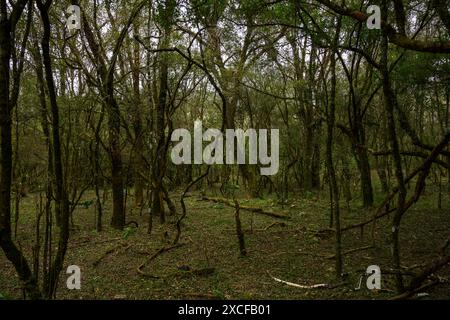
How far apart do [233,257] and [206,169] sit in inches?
85.6

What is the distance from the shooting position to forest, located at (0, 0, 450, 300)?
14.1 ft

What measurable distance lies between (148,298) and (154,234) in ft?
11.4

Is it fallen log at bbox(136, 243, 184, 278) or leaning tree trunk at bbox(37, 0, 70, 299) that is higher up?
leaning tree trunk at bbox(37, 0, 70, 299)

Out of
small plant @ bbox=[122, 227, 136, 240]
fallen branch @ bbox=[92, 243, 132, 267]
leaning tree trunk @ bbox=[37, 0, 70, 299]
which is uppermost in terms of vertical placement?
leaning tree trunk @ bbox=[37, 0, 70, 299]

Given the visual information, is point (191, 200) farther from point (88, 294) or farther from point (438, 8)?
point (438, 8)

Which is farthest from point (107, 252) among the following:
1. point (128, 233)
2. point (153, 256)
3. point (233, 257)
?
point (233, 257)

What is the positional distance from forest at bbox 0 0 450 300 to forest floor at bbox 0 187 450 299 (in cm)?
3

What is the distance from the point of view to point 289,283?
17.4 ft

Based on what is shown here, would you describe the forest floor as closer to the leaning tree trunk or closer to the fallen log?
the fallen log

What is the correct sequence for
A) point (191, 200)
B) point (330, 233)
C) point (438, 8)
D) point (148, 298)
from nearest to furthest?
point (148, 298), point (438, 8), point (330, 233), point (191, 200)

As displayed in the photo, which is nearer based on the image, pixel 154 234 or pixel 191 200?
pixel 154 234

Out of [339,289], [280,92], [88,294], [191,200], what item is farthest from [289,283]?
[280,92]

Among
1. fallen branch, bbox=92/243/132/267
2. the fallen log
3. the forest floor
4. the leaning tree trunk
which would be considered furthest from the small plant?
the leaning tree trunk

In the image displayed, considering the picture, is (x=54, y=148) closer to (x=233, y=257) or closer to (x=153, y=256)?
(x=153, y=256)
